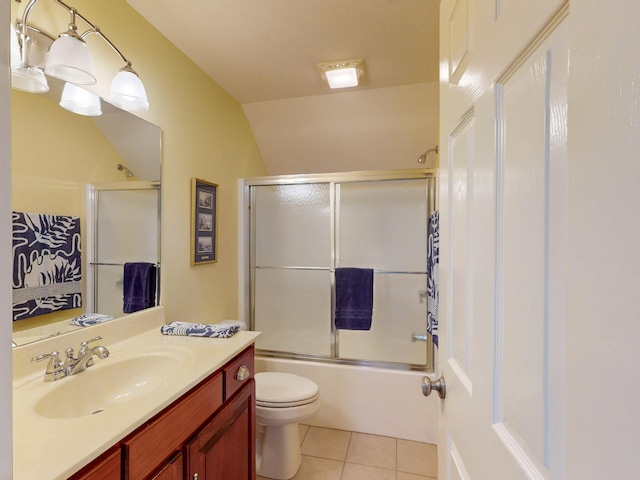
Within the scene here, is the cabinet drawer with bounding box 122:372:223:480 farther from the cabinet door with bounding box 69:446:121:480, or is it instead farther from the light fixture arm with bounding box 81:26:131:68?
the light fixture arm with bounding box 81:26:131:68

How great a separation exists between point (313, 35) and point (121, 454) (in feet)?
6.40

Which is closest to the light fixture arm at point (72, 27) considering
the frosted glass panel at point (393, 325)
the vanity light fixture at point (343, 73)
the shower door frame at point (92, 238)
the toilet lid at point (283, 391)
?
the shower door frame at point (92, 238)

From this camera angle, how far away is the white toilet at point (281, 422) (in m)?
1.68

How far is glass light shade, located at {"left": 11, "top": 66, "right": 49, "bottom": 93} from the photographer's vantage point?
101 cm

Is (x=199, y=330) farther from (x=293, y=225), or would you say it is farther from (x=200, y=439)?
(x=293, y=225)

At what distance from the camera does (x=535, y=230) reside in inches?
16.0

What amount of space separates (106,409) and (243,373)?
21.1 inches

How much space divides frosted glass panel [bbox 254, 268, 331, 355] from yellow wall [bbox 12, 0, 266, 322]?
12.7 inches

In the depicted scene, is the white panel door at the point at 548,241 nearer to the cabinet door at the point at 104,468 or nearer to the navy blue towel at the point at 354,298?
the cabinet door at the point at 104,468

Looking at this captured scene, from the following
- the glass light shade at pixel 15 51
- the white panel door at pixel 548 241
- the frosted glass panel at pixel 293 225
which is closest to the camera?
the white panel door at pixel 548 241

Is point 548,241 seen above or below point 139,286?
above

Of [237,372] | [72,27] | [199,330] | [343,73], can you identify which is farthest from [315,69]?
[237,372]

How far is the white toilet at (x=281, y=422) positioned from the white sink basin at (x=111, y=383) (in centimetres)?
70

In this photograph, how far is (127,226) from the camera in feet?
4.78
